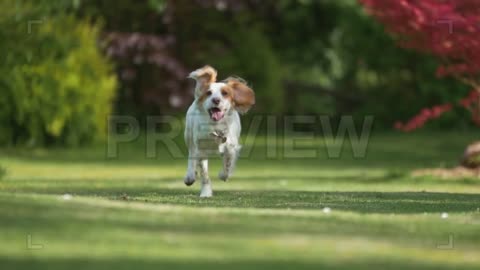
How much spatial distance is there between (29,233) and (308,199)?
537cm

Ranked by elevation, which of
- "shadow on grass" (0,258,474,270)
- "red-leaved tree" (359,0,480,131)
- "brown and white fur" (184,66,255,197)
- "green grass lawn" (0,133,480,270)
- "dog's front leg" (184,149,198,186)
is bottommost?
"shadow on grass" (0,258,474,270)

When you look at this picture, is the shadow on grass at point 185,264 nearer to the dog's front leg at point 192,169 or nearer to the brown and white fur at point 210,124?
the brown and white fur at point 210,124

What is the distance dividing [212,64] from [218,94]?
63.6 ft

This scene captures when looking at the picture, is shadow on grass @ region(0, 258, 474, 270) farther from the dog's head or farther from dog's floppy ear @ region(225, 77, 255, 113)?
dog's floppy ear @ region(225, 77, 255, 113)

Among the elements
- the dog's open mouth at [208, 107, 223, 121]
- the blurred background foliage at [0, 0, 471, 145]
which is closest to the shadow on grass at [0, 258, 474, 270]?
the dog's open mouth at [208, 107, 223, 121]

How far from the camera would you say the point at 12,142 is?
26.6 meters

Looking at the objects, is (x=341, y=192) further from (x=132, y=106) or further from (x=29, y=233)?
(x=132, y=106)

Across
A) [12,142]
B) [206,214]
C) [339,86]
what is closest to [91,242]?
[206,214]

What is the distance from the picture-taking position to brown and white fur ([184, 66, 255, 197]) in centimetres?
1332

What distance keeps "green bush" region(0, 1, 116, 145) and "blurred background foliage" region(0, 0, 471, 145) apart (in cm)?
3

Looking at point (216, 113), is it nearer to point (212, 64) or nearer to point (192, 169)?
point (192, 169)

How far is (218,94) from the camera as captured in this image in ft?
43.6

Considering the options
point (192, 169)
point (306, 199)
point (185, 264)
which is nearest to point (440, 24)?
point (306, 199)

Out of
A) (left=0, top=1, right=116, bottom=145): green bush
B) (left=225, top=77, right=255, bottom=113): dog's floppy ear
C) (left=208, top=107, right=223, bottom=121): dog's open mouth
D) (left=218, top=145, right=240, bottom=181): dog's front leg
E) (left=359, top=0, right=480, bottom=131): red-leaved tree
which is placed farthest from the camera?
(left=0, top=1, right=116, bottom=145): green bush
